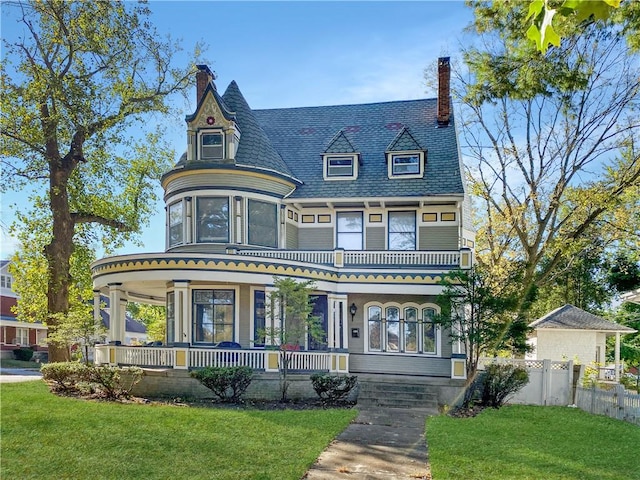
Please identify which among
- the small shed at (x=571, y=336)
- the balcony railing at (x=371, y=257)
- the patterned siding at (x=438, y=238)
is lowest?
the small shed at (x=571, y=336)

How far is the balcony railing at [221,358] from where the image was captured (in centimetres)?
1577

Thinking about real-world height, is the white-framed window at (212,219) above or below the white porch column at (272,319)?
above

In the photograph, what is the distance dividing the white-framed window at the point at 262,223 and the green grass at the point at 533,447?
9.00 metres

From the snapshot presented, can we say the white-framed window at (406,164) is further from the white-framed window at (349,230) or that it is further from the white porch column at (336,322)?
the white porch column at (336,322)

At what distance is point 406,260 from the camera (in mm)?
18547

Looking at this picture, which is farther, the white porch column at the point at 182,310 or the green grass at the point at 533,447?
the white porch column at the point at 182,310

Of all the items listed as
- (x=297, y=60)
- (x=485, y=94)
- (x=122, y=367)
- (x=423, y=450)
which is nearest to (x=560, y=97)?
(x=485, y=94)

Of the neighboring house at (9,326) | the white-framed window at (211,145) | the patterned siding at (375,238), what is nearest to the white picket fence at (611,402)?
the patterned siding at (375,238)

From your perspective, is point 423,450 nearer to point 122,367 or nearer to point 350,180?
point 122,367

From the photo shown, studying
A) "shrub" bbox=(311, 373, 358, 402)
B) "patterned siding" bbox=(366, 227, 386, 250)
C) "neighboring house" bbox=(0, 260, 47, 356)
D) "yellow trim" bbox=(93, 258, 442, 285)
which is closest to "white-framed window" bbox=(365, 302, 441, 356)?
"yellow trim" bbox=(93, 258, 442, 285)

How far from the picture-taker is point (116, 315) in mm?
17219

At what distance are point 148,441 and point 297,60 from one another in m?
8.62

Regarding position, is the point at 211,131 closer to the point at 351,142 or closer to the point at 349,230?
the point at 351,142

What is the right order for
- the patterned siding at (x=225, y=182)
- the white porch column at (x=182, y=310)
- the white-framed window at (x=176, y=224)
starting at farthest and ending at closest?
the white-framed window at (x=176, y=224) → the patterned siding at (x=225, y=182) → the white porch column at (x=182, y=310)
